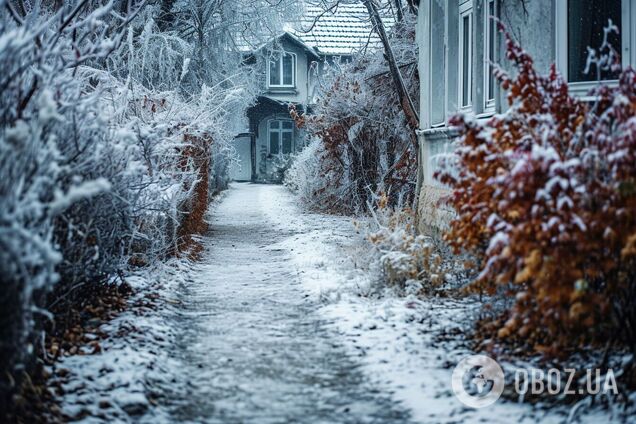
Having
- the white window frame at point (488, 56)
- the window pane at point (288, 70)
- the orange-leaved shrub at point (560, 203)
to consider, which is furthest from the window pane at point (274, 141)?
the orange-leaved shrub at point (560, 203)

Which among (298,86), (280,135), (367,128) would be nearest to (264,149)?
(280,135)

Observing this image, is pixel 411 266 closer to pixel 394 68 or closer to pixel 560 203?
pixel 560 203

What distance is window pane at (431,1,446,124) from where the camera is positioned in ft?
40.9

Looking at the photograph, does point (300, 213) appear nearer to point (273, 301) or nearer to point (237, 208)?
point (237, 208)

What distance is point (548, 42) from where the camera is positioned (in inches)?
343

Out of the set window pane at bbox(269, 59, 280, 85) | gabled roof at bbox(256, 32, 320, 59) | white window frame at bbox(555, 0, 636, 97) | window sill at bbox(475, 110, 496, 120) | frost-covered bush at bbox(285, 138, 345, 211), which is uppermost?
gabled roof at bbox(256, 32, 320, 59)

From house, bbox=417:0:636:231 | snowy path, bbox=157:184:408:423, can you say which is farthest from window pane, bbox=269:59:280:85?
snowy path, bbox=157:184:408:423

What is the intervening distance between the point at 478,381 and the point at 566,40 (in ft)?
14.3

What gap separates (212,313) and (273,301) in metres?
0.87

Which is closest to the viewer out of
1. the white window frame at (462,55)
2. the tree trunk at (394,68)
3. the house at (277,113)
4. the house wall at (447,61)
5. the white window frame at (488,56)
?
the house wall at (447,61)

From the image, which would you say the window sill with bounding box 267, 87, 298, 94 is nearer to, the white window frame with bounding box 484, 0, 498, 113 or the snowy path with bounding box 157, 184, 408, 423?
the snowy path with bounding box 157, 184, 408, 423

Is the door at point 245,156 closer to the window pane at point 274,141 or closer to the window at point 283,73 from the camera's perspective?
the window pane at point 274,141

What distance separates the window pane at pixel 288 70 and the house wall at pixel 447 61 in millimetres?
27897

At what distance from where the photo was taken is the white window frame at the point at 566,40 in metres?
8.00
